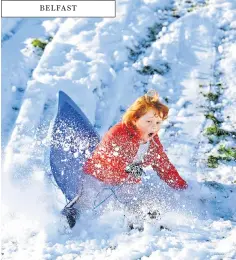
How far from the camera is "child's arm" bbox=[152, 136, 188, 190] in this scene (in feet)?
14.3

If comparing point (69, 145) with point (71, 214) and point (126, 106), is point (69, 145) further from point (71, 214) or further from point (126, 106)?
point (126, 106)

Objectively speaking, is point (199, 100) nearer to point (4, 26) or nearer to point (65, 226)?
point (65, 226)

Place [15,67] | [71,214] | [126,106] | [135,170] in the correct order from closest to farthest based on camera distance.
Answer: [71,214] → [135,170] → [126,106] → [15,67]

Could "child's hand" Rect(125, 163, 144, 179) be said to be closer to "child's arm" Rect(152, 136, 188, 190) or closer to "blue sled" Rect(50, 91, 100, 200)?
"child's arm" Rect(152, 136, 188, 190)

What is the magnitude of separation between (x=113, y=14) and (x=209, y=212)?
10.5 feet

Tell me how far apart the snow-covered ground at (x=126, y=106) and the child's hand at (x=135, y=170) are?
331 millimetres

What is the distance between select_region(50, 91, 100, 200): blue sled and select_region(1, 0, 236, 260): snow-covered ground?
8.7 inches

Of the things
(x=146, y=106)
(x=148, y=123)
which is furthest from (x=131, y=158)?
(x=146, y=106)

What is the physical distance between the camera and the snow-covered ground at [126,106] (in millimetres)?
3895

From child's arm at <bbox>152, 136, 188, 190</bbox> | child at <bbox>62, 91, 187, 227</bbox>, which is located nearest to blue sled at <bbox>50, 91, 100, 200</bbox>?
child at <bbox>62, 91, 187, 227</bbox>

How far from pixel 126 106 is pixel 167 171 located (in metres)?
1.25

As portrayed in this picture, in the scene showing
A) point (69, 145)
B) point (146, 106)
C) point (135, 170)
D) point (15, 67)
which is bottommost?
point (135, 170)

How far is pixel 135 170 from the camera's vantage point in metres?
4.22

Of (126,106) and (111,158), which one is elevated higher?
(126,106)
